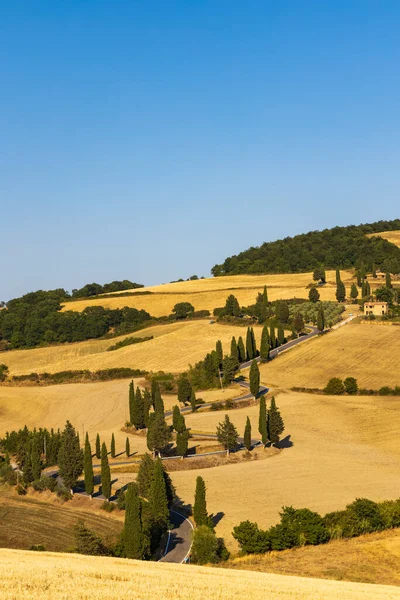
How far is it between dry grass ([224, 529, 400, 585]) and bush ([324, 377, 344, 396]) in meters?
53.2

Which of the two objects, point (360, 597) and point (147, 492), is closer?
point (360, 597)

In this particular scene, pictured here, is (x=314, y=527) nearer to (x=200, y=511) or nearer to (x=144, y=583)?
(x=200, y=511)

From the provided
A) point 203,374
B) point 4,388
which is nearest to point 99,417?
point 203,374

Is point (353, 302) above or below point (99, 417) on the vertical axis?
above

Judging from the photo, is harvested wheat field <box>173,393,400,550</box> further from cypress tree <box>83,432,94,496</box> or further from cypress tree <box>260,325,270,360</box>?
cypress tree <box>260,325,270,360</box>

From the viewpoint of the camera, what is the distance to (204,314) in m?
169

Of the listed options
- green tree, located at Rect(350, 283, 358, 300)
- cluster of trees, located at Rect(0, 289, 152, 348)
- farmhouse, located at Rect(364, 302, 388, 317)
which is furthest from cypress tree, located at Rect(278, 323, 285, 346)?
cluster of trees, located at Rect(0, 289, 152, 348)

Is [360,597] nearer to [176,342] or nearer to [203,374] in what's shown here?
[203,374]

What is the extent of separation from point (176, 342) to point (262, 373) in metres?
31.0

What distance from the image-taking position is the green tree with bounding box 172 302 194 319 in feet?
559

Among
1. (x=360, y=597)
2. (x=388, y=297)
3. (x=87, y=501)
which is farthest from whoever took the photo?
(x=388, y=297)

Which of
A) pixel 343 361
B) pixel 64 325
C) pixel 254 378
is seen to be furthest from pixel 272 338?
pixel 64 325

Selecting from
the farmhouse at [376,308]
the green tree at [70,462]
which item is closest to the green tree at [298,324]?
the farmhouse at [376,308]

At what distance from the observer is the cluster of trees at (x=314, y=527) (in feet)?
167
